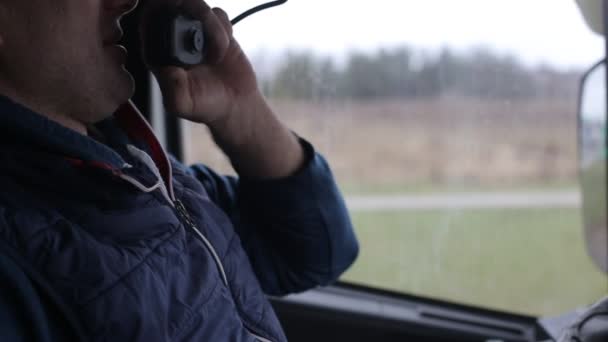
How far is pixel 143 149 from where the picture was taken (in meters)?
1.19

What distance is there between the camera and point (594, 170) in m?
1.48

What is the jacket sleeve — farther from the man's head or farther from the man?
the man's head

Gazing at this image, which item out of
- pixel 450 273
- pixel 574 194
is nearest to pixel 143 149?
pixel 450 273

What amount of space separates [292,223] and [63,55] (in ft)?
1.69

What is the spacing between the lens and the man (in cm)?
86

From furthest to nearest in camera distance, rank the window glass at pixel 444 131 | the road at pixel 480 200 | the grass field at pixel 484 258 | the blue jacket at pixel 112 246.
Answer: the road at pixel 480 200, the grass field at pixel 484 258, the window glass at pixel 444 131, the blue jacket at pixel 112 246

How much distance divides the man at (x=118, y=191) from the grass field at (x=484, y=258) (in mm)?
797

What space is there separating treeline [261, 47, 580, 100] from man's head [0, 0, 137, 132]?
30.8 inches

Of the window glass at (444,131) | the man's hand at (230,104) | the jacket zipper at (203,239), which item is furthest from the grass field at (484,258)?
the jacket zipper at (203,239)

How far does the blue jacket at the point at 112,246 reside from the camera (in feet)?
2.80

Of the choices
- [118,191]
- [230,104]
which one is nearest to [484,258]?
[230,104]

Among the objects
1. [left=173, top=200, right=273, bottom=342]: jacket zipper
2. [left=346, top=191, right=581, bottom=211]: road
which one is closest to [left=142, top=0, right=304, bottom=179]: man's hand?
[left=173, top=200, right=273, bottom=342]: jacket zipper

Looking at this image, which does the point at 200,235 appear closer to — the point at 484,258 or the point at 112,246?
the point at 112,246

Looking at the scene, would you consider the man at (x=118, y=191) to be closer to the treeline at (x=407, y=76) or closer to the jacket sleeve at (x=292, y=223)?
the jacket sleeve at (x=292, y=223)
